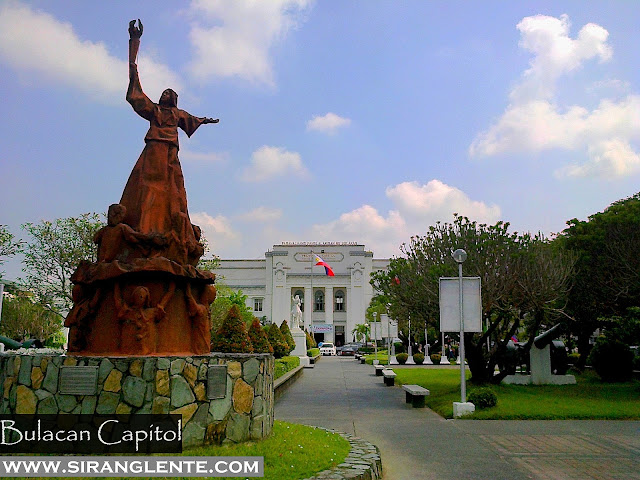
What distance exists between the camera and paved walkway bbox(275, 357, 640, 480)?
7.05 meters

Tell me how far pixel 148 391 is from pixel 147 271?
181 centimetres

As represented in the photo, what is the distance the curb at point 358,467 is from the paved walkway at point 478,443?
300mm

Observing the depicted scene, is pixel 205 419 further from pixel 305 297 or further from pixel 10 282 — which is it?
pixel 305 297

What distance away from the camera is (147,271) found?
7570 millimetres

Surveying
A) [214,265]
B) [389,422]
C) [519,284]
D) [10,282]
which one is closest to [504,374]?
[519,284]

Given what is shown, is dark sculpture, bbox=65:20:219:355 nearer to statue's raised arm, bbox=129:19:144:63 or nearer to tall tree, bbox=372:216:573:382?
statue's raised arm, bbox=129:19:144:63

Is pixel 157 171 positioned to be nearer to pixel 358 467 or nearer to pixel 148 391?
pixel 148 391

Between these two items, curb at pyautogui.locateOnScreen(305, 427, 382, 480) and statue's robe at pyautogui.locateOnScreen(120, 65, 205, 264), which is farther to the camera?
statue's robe at pyautogui.locateOnScreen(120, 65, 205, 264)

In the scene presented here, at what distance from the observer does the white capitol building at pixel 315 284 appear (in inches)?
2904

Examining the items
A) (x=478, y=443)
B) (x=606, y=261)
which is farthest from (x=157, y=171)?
(x=606, y=261)

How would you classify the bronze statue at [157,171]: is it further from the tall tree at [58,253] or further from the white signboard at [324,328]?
the white signboard at [324,328]

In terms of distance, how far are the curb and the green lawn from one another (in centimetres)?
523

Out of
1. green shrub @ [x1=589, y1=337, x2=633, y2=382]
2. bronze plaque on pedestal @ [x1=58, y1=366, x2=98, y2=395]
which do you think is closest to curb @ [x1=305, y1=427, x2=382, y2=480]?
bronze plaque on pedestal @ [x1=58, y1=366, x2=98, y2=395]

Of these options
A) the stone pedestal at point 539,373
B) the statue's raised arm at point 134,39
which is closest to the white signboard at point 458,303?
the stone pedestal at point 539,373
